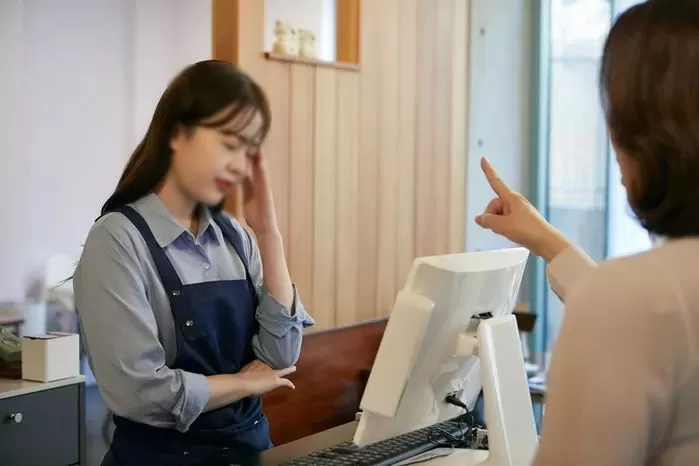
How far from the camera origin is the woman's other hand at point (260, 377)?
64.7 inches

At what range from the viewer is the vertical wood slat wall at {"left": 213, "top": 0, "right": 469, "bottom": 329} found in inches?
109

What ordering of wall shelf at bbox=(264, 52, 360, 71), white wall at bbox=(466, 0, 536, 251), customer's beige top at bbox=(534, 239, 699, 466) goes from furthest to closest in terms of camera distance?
white wall at bbox=(466, 0, 536, 251) → wall shelf at bbox=(264, 52, 360, 71) → customer's beige top at bbox=(534, 239, 699, 466)

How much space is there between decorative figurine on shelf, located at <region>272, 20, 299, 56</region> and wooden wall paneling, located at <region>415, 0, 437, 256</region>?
710 mm

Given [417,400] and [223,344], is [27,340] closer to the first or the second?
[223,344]

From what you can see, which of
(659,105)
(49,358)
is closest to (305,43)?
(49,358)

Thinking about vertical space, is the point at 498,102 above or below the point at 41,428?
above

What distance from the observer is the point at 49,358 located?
2852 millimetres

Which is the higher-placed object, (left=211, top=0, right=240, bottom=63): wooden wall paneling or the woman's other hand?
(left=211, top=0, right=240, bottom=63): wooden wall paneling

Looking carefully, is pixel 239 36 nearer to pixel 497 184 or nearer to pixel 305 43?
pixel 305 43

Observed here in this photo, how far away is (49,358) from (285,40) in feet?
4.39

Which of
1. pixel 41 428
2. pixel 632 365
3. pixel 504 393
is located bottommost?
pixel 41 428

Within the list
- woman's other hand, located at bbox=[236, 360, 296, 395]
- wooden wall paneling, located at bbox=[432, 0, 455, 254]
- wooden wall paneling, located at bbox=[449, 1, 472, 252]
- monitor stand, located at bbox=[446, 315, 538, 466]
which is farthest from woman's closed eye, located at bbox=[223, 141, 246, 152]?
wooden wall paneling, located at bbox=[449, 1, 472, 252]

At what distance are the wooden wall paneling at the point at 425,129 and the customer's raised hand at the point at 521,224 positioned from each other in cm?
197

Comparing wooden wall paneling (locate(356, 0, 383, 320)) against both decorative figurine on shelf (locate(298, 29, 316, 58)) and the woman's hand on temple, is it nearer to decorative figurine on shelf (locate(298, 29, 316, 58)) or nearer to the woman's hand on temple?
A: decorative figurine on shelf (locate(298, 29, 316, 58))
